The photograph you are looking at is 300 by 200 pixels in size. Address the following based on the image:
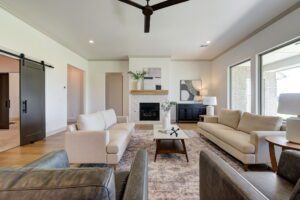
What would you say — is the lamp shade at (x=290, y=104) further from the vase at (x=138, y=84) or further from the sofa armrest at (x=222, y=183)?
the vase at (x=138, y=84)

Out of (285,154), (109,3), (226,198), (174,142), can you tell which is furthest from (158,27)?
(226,198)

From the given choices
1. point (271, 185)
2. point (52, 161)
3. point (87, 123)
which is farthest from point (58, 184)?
point (87, 123)

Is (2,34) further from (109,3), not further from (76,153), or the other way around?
(76,153)

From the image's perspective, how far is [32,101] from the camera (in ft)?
14.6

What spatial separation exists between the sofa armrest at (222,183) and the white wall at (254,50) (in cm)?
341

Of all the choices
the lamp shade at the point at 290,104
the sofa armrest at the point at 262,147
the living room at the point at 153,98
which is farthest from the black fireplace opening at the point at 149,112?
the lamp shade at the point at 290,104

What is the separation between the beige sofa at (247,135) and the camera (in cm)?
274

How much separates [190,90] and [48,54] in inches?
219

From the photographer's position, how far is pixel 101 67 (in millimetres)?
8117

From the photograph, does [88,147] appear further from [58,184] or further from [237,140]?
[237,140]

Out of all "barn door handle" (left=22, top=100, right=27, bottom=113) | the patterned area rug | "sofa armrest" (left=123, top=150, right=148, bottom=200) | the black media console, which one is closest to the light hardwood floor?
"barn door handle" (left=22, top=100, right=27, bottom=113)

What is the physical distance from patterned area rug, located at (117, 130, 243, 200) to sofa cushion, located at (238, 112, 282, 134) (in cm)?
72

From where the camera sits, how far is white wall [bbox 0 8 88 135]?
376cm

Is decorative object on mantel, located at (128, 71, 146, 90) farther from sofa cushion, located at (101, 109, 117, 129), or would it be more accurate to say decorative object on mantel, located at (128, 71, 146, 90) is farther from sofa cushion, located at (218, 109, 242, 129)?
sofa cushion, located at (218, 109, 242, 129)
